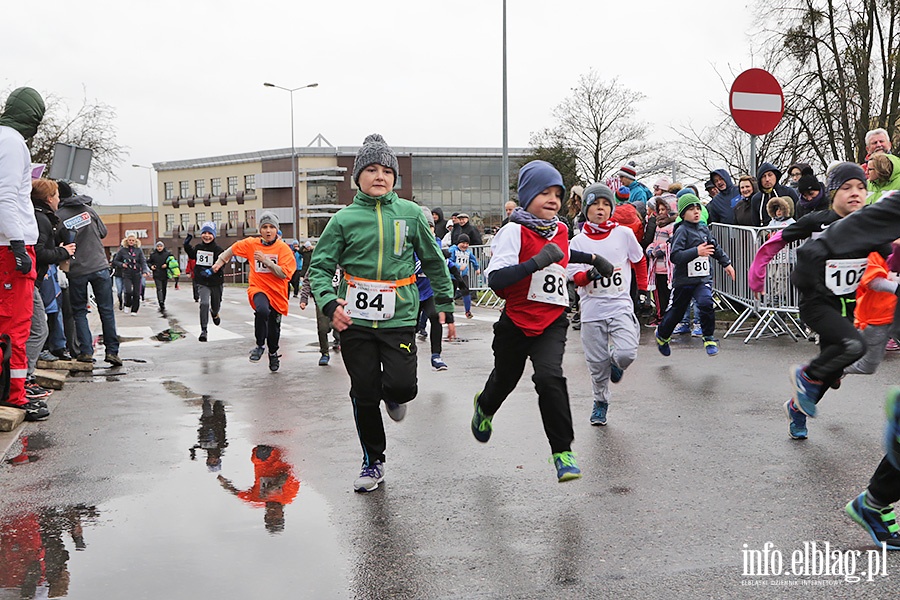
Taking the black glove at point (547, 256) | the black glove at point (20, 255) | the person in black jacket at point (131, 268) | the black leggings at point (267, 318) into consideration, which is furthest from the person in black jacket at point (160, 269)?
the black glove at point (547, 256)

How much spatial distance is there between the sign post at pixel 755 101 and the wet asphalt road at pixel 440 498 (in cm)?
511

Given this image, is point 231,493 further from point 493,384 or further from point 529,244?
point 529,244

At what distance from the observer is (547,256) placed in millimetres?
5398

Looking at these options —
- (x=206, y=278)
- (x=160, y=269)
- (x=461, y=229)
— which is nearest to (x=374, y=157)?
(x=206, y=278)

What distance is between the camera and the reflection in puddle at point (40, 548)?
13.3ft

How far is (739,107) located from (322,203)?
8760 cm

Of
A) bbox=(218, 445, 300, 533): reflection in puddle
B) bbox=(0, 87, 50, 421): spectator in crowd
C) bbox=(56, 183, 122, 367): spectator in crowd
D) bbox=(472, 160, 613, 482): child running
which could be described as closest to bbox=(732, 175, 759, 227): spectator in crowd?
bbox=(56, 183, 122, 367): spectator in crowd

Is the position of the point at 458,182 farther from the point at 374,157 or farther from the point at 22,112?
the point at 374,157

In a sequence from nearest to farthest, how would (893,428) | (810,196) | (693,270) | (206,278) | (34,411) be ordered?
(893,428)
(34,411)
(693,270)
(810,196)
(206,278)

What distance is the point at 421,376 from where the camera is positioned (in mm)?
10609

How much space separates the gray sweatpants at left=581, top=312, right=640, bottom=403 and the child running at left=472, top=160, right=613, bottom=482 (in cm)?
162

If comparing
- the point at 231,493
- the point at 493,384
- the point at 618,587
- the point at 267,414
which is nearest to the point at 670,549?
the point at 618,587

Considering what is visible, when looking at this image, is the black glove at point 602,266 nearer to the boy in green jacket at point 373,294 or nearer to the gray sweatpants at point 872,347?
the boy in green jacket at point 373,294

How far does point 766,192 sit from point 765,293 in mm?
1729
